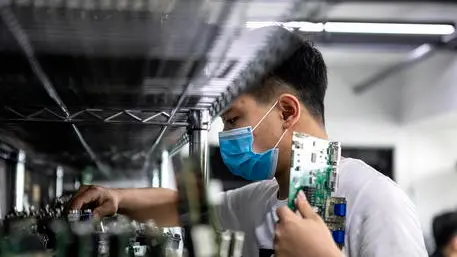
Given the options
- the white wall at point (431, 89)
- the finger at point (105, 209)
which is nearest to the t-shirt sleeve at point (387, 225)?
the finger at point (105, 209)

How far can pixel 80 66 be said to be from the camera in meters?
0.90

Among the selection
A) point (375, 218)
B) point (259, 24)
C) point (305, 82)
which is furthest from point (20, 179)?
point (259, 24)

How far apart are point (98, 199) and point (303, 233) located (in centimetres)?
49

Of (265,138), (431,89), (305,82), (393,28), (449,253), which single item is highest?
(431,89)

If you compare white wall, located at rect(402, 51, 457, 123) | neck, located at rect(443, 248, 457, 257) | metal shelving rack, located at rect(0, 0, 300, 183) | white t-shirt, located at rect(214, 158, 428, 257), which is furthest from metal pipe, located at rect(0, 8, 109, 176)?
white wall, located at rect(402, 51, 457, 123)

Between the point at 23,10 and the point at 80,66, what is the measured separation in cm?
18

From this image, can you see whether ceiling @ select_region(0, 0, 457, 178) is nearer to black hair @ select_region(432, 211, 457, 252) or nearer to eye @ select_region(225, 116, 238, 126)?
eye @ select_region(225, 116, 238, 126)

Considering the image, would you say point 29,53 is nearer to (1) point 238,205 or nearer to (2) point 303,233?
(2) point 303,233

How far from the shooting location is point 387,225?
1113mm

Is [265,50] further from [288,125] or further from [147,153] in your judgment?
[147,153]

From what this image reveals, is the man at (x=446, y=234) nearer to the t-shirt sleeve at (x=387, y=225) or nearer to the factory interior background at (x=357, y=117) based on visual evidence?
the factory interior background at (x=357, y=117)

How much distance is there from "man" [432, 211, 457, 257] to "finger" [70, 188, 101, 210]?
8.08 feet

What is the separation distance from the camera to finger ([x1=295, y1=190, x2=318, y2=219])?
88 cm

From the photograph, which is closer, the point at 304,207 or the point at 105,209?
the point at 304,207
